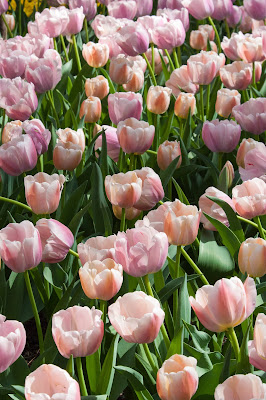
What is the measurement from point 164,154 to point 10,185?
1.64 feet

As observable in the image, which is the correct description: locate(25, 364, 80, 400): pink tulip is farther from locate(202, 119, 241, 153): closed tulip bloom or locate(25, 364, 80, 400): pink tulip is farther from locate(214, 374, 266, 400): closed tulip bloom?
locate(202, 119, 241, 153): closed tulip bloom

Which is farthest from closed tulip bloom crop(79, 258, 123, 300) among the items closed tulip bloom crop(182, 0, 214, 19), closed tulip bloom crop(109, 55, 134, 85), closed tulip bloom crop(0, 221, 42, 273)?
closed tulip bloom crop(182, 0, 214, 19)

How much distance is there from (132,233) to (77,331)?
0.21 m

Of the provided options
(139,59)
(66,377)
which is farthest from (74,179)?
(66,377)

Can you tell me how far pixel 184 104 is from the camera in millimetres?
2197

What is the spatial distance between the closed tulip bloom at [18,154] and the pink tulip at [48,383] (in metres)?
0.86

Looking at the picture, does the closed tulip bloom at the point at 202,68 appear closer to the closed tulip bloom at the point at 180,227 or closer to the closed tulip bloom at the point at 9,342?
the closed tulip bloom at the point at 180,227

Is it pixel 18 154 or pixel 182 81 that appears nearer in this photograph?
pixel 18 154

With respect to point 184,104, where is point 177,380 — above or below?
above

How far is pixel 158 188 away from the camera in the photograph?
57.9 inches

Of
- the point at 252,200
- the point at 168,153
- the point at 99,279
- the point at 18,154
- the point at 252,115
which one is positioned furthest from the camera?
the point at 252,115

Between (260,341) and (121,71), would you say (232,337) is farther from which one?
(121,71)

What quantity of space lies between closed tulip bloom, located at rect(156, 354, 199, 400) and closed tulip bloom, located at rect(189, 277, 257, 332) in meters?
0.09

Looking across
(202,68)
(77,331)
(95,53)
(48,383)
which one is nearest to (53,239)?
(77,331)
